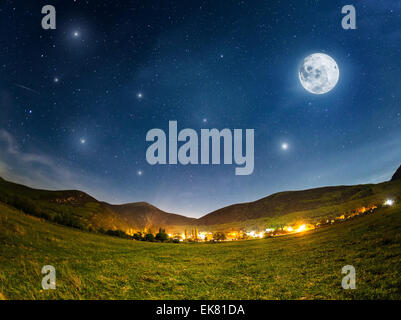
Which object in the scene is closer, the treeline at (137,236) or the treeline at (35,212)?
the treeline at (35,212)

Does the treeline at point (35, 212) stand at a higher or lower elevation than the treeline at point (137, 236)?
higher

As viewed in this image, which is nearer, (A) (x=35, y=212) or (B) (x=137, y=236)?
(A) (x=35, y=212)

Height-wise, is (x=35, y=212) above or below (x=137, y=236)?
above

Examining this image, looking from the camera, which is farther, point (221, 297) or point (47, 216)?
point (47, 216)

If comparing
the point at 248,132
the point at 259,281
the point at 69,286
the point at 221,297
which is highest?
the point at 248,132

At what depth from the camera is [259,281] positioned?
973cm

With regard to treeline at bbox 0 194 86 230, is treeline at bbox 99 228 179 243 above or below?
below

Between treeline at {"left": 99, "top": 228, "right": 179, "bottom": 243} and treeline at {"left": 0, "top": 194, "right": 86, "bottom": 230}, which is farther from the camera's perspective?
treeline at {"left": 99, "top": 228, "right": 179, "bottom": 243}

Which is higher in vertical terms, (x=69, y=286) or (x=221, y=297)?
(x=69, y=286)
